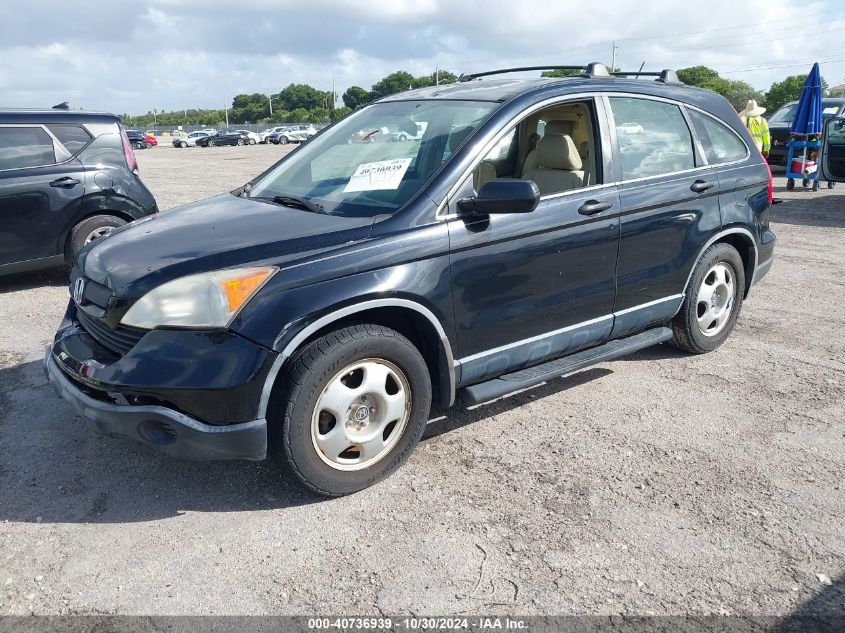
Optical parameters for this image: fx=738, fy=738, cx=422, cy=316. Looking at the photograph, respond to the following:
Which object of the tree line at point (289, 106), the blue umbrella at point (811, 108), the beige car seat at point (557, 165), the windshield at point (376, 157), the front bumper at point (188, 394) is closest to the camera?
the front bumper at point (188, 394)

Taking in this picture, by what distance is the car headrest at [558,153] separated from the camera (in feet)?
14.2

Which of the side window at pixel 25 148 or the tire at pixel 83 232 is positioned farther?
the tire at pixel 83 232

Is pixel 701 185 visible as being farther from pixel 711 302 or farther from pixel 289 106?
pixel 289 106

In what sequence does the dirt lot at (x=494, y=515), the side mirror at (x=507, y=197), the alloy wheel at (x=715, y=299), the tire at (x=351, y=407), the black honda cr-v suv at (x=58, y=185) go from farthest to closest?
1. the black honda cr-v suv at (x=58, y=185)
2. the alloy wheel at (x=715, y=299)
3. the side mirror at (x=507, y=197)
4. the tire at (x=351, y=407)
5. the dirt lot at (x=494, y=515)

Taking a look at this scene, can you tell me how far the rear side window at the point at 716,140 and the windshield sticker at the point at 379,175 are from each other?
86.7 inches

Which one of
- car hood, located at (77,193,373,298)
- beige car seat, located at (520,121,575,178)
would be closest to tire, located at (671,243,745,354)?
beige car seat, located at (520,121,575,178)

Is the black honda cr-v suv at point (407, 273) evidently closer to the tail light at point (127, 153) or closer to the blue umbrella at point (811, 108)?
the tail light at point (127, 153)

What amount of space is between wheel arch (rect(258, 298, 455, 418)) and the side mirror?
570 millimetres

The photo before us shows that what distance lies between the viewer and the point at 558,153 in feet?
14.5

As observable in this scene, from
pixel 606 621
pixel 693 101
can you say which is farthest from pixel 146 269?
pixel 693 101

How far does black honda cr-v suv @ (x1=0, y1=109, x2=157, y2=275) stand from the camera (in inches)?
270

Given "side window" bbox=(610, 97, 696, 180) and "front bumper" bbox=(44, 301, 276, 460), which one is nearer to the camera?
"front bumper" bbox=(44, 301, 276, 460)

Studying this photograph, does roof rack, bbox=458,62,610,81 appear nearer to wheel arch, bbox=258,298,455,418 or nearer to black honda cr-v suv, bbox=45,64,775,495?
black honda cr-v suv, bbox=45,64,775,495

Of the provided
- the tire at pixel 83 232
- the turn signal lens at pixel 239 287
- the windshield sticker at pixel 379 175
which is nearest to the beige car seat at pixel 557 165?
the windshield sticker at pixel 379 175
